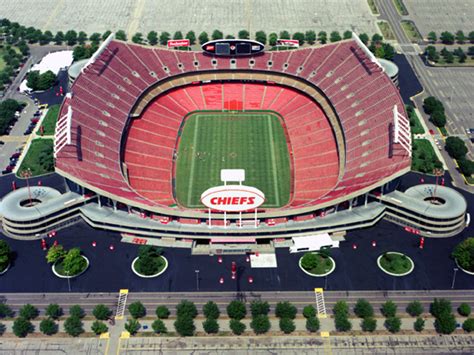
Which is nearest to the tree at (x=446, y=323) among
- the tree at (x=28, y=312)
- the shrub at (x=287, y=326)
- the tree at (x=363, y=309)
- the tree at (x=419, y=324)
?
the tree at (x=419, y=324)

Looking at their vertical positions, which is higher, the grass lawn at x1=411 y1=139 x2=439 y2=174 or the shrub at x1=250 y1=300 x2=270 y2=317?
the grass lawn at x1=411 y1=139 x2=439 y2=174

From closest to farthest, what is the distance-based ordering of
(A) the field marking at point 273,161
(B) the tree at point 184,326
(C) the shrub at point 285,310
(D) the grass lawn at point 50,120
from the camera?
1. (B) the tree at point 184,326
2. (C) the shrub at point 285,310
3. (A) the field marking at point 273,161
4. (D) the grass lawn at point 50,120

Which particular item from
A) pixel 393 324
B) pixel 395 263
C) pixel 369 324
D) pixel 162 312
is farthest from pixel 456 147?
pixel 162 312

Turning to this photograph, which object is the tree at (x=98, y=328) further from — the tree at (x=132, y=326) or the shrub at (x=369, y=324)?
the shrub at (x=369, y=324)

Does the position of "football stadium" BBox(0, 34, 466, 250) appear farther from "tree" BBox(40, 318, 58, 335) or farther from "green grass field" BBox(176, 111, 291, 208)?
"tree" BBox(40, 318, 58, 335)

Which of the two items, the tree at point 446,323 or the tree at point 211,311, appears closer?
the tree at point 446,323

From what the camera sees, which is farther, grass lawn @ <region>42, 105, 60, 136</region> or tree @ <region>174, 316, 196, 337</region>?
grass lawn @ <region>42, 105, 60, 136</region>

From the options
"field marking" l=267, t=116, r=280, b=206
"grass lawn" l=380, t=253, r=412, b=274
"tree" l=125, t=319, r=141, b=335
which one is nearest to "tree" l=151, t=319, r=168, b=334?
"tree" l=125, t=319, r=141, b=335
